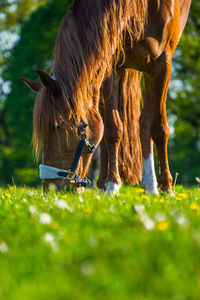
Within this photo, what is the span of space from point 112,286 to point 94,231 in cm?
76

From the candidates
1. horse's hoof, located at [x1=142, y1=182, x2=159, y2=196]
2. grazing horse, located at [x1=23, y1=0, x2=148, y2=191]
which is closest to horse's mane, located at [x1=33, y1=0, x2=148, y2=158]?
grazing horse, located at [x1=23, y1=0, x2=148, y2=191]

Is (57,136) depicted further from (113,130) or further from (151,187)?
(151,187)

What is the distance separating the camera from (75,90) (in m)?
4.04

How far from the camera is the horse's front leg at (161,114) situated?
16.4ft

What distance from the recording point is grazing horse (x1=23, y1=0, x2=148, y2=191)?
3990 millimetres

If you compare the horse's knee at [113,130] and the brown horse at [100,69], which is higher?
the brown horse at [100,69]

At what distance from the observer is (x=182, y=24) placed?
20.1ft

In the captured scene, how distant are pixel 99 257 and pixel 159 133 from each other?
375 centimetres

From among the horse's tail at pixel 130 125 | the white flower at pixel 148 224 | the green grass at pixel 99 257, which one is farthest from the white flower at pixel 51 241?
the horse's tail at pixel 130 125

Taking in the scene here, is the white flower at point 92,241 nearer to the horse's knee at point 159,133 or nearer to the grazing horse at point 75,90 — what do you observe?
the grazing horse at point 75,90

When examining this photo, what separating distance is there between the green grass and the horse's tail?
142 inches

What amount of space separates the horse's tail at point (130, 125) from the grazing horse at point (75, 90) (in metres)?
1.50

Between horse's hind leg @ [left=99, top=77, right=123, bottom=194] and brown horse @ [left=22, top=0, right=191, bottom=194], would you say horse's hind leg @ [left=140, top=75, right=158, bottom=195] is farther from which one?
horse's hind leg @ [left=99, top=77, right=123, bottom=194]

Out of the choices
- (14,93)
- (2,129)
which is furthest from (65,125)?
(2,129)
